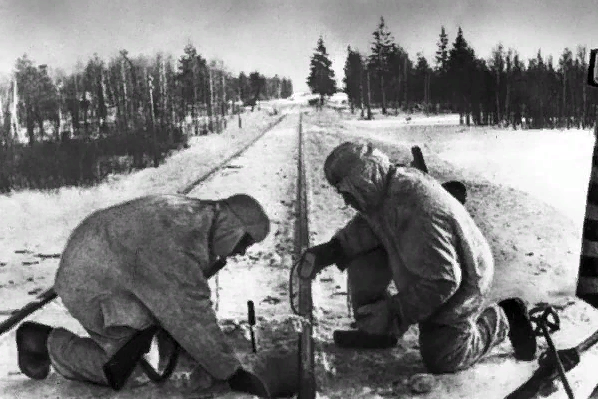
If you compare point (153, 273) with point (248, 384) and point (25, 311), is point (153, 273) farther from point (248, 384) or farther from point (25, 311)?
point (25, 311)

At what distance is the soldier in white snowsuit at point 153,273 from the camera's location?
3381 millimetres

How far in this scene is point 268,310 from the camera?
4.93 meters

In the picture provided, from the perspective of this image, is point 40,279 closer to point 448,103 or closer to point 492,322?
point 492,322

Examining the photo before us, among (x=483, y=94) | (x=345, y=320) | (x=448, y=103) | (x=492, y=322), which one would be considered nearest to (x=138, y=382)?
(x=345, y=320)

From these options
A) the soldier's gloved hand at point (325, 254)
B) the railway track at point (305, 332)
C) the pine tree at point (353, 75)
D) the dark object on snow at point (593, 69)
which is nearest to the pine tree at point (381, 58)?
the pine tree at point (353, 75)

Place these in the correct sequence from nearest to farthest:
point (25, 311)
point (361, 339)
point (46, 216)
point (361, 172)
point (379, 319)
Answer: point (361, 172)
point (379, 319)
point (361, 339)
point (25, 311)
point (46, 216)

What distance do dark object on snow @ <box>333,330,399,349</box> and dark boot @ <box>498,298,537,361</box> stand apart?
765 millimetres

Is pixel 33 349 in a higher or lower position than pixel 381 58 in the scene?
lower

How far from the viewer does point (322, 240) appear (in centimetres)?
709

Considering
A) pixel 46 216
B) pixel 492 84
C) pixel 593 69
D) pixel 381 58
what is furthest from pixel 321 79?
pixel 593 69

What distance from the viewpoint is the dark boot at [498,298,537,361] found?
12.9ft

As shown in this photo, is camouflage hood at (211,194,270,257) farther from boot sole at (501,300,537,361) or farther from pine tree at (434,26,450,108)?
pine tree at (434,26,450,108)

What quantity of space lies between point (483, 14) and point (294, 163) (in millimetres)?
6381

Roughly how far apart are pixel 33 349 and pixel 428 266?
2.42 m
